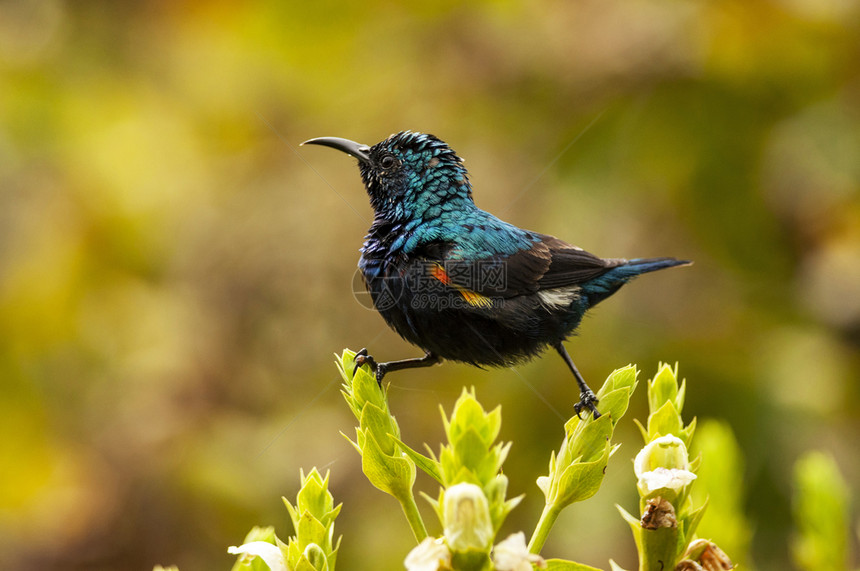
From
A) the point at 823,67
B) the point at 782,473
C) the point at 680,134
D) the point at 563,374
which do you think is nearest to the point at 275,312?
the point at 563,374

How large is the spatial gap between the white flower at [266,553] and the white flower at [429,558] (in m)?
0.33

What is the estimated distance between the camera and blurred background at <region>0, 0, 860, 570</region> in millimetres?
3320

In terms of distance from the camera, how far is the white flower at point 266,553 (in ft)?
4.11

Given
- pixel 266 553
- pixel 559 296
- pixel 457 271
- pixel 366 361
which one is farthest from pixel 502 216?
pixel 266 553

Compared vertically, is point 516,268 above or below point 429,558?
above

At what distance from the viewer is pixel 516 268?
221 centimetres

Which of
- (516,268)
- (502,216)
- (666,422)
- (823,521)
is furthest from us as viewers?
(502,216)

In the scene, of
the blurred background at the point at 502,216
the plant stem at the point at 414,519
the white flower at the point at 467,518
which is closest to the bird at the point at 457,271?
the plant stem at the point at 414,519

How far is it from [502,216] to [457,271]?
4.92 feet

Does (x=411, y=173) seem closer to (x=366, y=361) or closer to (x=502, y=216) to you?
(x=366, y=361)

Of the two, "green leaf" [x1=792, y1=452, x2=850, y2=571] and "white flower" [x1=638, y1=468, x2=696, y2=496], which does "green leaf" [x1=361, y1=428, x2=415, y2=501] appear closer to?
"white flower" [x1=638, y1=468, x2=696, y2=496]

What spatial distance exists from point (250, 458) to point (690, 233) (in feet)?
7.52

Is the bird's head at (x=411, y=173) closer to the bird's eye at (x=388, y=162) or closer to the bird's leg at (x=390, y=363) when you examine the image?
the bird's eye at (x=388, y=162)

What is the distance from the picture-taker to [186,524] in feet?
11.5
